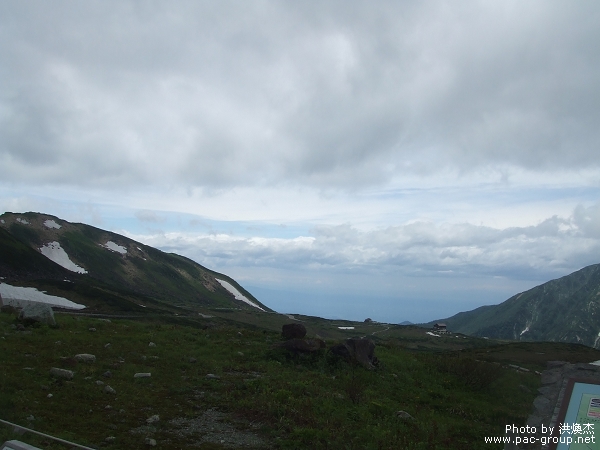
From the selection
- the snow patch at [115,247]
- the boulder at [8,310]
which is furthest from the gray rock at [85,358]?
the snow patch at [115,247]

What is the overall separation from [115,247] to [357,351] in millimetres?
145381

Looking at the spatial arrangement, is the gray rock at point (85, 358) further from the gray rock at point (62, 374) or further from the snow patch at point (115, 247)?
the snow patch at point (115, 247)

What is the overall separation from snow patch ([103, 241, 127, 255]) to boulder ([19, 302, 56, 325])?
436 ft

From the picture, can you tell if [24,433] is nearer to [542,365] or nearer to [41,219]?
[542,365]

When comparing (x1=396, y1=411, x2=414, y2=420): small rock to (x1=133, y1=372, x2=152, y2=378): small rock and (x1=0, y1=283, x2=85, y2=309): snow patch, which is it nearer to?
(x1=133, y1=372, x2=152, y2=378): small rock

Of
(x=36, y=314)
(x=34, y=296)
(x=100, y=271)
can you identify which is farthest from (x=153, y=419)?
(x=100, y=271)

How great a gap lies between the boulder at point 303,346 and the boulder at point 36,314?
13064mm

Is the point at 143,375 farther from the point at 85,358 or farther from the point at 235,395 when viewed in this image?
the point at 235,395

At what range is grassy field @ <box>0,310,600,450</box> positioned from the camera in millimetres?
11977

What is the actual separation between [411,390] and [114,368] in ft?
41.5

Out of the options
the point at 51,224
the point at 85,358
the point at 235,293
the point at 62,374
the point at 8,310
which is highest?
the point at 51,224

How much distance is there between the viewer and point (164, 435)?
11.7m

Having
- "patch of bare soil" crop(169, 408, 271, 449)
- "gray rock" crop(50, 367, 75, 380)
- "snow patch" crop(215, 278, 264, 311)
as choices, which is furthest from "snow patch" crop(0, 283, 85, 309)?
"snow patch" crop(215, 278, 264, 311)

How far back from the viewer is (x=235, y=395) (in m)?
15.8
